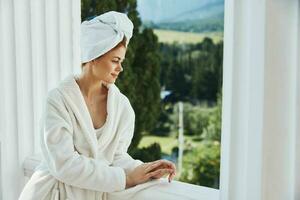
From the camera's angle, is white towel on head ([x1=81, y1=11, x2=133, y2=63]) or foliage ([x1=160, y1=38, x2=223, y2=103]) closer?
white towel on head ([x1=81, y1=11, x2=133, y2=63])

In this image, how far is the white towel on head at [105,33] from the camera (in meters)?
1.42

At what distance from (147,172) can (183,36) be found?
46 centimetres

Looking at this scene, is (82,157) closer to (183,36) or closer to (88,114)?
(88,114)

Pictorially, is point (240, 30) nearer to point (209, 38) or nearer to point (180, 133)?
point (209, 38)

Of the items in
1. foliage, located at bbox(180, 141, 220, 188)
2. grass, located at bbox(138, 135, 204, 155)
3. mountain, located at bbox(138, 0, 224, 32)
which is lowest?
foliage, located at bbox(180, 141, 220, 188)

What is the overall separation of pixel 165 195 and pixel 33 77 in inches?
24.5

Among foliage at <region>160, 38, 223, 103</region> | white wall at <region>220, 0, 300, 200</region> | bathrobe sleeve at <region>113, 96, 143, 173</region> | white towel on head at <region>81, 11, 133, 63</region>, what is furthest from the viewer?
foliage at <region>160, 38, 223, 103</region>

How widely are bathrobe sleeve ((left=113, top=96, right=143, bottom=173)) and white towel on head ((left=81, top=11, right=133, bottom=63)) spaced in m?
0.19

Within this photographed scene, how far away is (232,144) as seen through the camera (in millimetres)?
1262

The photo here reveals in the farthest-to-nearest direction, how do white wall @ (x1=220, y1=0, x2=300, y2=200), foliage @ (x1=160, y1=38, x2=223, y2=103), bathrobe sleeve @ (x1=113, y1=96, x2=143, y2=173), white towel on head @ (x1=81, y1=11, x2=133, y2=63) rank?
foliage @ (x1=160, y1=38, x2=223, y2=103) → bathrobe sleeve @ (x1=113, y1=96, x2=143, y2=173) → white towel on head @ (x1=81, y1=11, x2=133, y2=63) → white wall @ (x1=220, y1=0, x2=300, y2=200)

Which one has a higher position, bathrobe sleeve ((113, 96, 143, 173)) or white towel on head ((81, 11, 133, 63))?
white towel on head ((81, 11, 133, 63))

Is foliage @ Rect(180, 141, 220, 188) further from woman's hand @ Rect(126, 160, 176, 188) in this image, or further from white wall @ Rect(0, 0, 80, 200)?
white wall @ Rect(0, 0, 80, 200)

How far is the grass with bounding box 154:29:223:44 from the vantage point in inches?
63.8

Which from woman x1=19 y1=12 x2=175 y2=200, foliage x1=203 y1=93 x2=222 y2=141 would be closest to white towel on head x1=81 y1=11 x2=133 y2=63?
woman x1=19 y1=12 x2=175 y2=200
